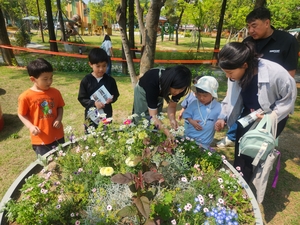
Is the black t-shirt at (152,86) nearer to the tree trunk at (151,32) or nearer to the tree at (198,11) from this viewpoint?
the tree trunk at (151,32)

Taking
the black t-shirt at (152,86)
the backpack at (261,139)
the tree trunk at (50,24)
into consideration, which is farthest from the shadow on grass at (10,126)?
the tree trunk at (50,24)

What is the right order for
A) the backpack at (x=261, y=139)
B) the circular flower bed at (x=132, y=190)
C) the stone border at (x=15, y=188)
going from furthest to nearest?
the backpack at (x=261, y=139) < the stone border at (x=15, y=188) < the circular flower bed at (x=132, y=190)

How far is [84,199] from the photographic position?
1522 millimetres

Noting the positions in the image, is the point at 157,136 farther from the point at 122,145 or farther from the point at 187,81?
the point at 187,81

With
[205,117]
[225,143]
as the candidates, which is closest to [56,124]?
[205,117]

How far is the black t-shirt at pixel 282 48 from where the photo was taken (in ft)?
8.23

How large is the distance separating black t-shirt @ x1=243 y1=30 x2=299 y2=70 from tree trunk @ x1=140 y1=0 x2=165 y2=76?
4.46ft

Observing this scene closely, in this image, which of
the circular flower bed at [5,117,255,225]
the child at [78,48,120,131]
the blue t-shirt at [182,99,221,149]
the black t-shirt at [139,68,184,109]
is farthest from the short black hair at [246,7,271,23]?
the child at [78,48,120,131]

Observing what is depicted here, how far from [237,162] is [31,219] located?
198cm

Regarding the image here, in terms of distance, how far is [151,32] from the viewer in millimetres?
2883

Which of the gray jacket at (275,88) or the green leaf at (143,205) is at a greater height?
the gray jacket at (275,88)

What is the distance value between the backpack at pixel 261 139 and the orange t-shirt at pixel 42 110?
190 cm

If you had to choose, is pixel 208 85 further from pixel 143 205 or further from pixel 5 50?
pixel 5 50

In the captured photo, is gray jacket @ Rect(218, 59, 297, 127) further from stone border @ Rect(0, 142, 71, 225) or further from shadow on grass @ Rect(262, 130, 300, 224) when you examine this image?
stone border @ Rect(0, 142, 71, 225)
